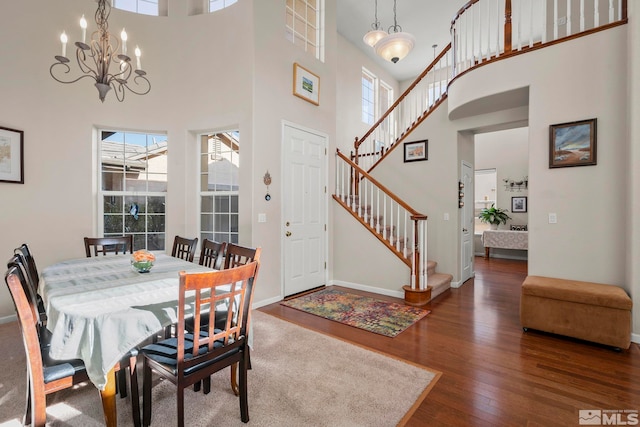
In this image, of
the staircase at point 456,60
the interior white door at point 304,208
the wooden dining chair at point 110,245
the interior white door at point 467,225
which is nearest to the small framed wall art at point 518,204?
the interior white door at point 467,225

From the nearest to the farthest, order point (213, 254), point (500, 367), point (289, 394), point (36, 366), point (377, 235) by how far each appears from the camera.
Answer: point (36, 366) < point (289, 394) < point (500, 367) < point (213, 254) < point (377, 235)

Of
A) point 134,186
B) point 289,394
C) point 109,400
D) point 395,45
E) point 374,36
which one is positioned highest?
point 374,36

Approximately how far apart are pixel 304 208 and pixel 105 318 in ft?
10.4

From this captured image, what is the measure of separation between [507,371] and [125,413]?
276cm

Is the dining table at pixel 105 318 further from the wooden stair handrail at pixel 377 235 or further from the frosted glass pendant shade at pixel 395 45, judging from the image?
the frosted glass pendant shade at pixel 395 45

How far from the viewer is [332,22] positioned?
4.96 metres

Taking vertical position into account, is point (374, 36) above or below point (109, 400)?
above

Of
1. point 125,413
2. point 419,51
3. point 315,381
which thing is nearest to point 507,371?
point 315,381

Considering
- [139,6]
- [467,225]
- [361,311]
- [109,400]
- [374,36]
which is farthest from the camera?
[467,225]

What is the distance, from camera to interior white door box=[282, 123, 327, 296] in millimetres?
4270

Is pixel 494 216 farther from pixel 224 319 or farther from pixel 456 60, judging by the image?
pixel 224 319

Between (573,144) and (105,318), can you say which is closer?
(105,318)

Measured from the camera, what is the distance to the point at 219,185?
4340 millimetres

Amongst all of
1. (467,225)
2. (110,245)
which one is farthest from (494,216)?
(110,245)
